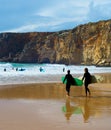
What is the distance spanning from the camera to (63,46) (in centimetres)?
13300

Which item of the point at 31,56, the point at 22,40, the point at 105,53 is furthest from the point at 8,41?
the point at 105,53

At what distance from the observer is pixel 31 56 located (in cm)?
16088

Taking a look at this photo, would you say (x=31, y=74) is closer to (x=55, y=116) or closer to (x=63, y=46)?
(x=55, y=116)

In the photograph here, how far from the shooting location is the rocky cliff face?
10544 cm

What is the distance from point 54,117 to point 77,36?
11496 cm

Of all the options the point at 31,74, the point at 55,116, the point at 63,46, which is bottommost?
the point at 31,74

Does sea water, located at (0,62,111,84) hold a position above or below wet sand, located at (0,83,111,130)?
below

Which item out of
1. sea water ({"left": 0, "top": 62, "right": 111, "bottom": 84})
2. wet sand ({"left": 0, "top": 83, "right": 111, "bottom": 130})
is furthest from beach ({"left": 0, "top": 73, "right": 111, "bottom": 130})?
sea water ({"left": 0, "top": 62, "right": 111, "bottom": 84})

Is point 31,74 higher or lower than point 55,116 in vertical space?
lower

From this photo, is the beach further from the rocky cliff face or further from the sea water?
the rocky cliff face

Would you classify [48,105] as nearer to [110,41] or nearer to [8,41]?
[110,41]

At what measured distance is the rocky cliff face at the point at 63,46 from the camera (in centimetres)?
10544

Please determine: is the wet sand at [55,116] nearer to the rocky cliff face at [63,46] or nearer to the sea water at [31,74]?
the sea water at [31,74]

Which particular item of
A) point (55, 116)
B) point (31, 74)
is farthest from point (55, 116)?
point (31, 74)
